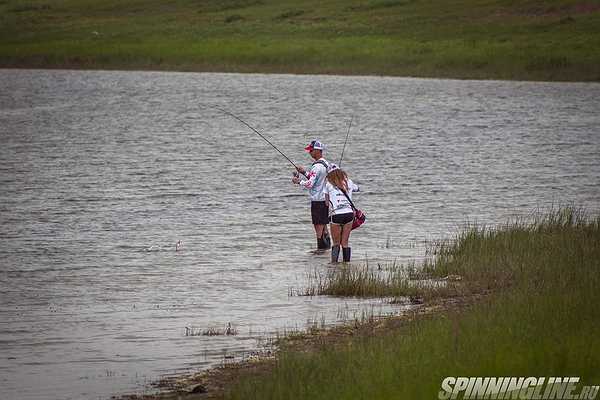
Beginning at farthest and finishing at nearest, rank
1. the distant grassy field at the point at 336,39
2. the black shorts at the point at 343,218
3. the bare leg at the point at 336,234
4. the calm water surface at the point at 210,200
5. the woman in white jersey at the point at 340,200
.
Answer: the distant grassy field at the point at 336,39 → the bare leg at the point at 336,234 → the black shorts at the point at 343,218 → the woman in white jersey at the point at 340,200 → the calm water surface at the point at 210,200

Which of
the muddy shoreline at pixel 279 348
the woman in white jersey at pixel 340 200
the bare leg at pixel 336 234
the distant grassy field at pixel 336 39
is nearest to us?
the muddy shoreline at pixel 279 348

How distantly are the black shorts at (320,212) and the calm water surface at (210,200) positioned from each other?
543mm

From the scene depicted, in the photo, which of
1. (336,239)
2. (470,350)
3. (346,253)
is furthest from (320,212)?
(470,350)

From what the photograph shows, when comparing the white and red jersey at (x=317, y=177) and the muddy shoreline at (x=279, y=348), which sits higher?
the white and red jersey at (x=317, y=177)

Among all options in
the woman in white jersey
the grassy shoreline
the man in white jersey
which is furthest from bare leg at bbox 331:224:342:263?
the grassy shoreline

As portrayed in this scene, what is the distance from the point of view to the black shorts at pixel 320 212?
59.1 feet

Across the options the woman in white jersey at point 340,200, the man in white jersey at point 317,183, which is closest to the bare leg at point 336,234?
the woman in white jersey at point 340,200

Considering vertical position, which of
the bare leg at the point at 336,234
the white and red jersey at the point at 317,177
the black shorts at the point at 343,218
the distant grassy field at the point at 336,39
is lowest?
the bare leg at the point at 336,234

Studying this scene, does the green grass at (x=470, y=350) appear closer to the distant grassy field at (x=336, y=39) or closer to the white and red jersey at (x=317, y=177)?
the white and red jersey at (x=317, y=177)

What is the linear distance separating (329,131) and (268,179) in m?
15.5

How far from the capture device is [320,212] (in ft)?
59.3

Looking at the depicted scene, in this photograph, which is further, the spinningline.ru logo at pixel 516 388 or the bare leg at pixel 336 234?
the bare leg at pixel 336 234

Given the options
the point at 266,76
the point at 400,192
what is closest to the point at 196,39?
the point at 266,76

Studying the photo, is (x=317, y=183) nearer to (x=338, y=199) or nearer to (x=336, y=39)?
(x=338, y=199)
